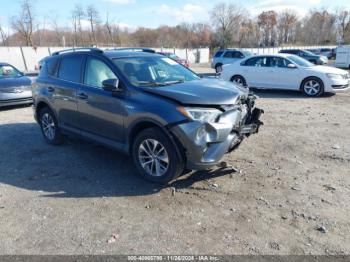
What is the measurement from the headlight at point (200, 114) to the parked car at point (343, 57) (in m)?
22.8

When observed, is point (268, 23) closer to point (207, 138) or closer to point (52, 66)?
point (52, 66)

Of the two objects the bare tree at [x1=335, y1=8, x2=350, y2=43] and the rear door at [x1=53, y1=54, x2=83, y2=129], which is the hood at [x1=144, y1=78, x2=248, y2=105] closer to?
the rear door at [x1=53, y1=54, x2=83, y2=129]

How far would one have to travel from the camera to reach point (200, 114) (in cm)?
411

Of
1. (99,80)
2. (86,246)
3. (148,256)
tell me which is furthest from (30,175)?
(148,256)

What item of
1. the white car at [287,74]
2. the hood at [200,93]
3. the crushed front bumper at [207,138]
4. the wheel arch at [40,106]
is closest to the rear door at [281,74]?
the white car at [287,74]

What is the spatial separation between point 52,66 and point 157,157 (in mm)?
3198

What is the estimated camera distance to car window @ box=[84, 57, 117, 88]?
498 cm

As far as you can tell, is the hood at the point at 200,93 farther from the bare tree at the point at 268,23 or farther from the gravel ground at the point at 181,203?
the bare tree at the point at 268,23

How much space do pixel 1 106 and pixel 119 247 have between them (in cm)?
870

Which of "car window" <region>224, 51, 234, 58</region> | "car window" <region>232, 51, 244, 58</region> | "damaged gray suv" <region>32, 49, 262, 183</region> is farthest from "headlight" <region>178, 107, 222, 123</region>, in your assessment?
"car window" <region>224, 51, 234, 58</region>

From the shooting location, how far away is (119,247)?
10.7 feet

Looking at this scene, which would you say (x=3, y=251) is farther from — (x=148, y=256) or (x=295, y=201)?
(x=295, y=201)

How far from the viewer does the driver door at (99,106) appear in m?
4.80

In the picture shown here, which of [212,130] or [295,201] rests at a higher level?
[212,130]
